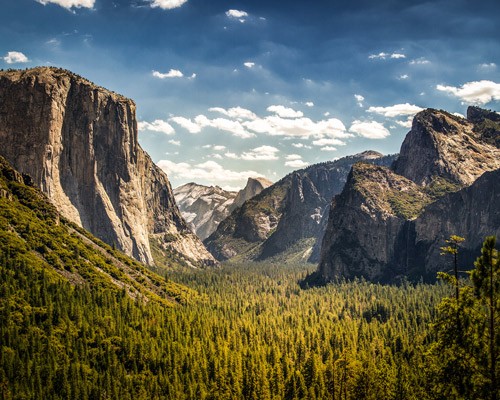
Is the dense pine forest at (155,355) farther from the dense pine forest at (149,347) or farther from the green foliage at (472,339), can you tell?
the green foliage at (472,339)

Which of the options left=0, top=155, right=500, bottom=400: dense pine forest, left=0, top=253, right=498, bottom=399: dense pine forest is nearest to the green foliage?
left=0, top=155, right=500, bottom=400: dense pine forest

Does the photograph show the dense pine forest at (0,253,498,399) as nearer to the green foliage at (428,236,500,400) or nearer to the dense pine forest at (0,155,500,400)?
the dense pine forest at (0,155,500,400)

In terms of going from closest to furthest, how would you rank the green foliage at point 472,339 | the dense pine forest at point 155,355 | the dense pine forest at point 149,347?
1. the green foliage at point 472,339
2. the dense pine forest at point 149,347
3. the dense pine forest at point 155,355

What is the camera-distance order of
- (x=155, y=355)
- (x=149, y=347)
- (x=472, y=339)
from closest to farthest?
(x=472, y=339) < (x=155, y=355) < (x=149, y=347)

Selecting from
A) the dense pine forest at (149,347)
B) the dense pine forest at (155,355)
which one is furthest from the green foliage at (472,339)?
the dense pine forest at (155,355)

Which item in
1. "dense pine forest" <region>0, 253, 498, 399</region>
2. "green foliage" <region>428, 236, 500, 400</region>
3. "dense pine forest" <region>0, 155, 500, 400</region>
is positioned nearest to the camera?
"green foliage" <region>428, 236, 500, 400</region>

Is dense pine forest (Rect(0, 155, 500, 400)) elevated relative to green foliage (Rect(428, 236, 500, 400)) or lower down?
lower down

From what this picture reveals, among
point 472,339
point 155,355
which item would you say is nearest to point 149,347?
point 155,355

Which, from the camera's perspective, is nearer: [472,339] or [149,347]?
→ [472,339]

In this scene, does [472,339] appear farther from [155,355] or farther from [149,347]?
[149,347]

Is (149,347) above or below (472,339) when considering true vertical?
below

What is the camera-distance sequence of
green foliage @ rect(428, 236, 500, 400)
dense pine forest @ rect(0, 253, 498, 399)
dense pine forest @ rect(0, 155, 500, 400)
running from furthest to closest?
dense pine forest @ rect(0, 253, 498, 399) < dense pine forest @ rect(0, 155, 500, 400) < green foliage @ rect(428, 236, 500, 400)

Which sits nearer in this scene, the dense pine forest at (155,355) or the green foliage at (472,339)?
the green foliage at (472,339)

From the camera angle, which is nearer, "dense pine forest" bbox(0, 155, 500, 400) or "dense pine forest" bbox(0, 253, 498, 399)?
"dense pine forest" bbox(0, 155, 500, 400)
